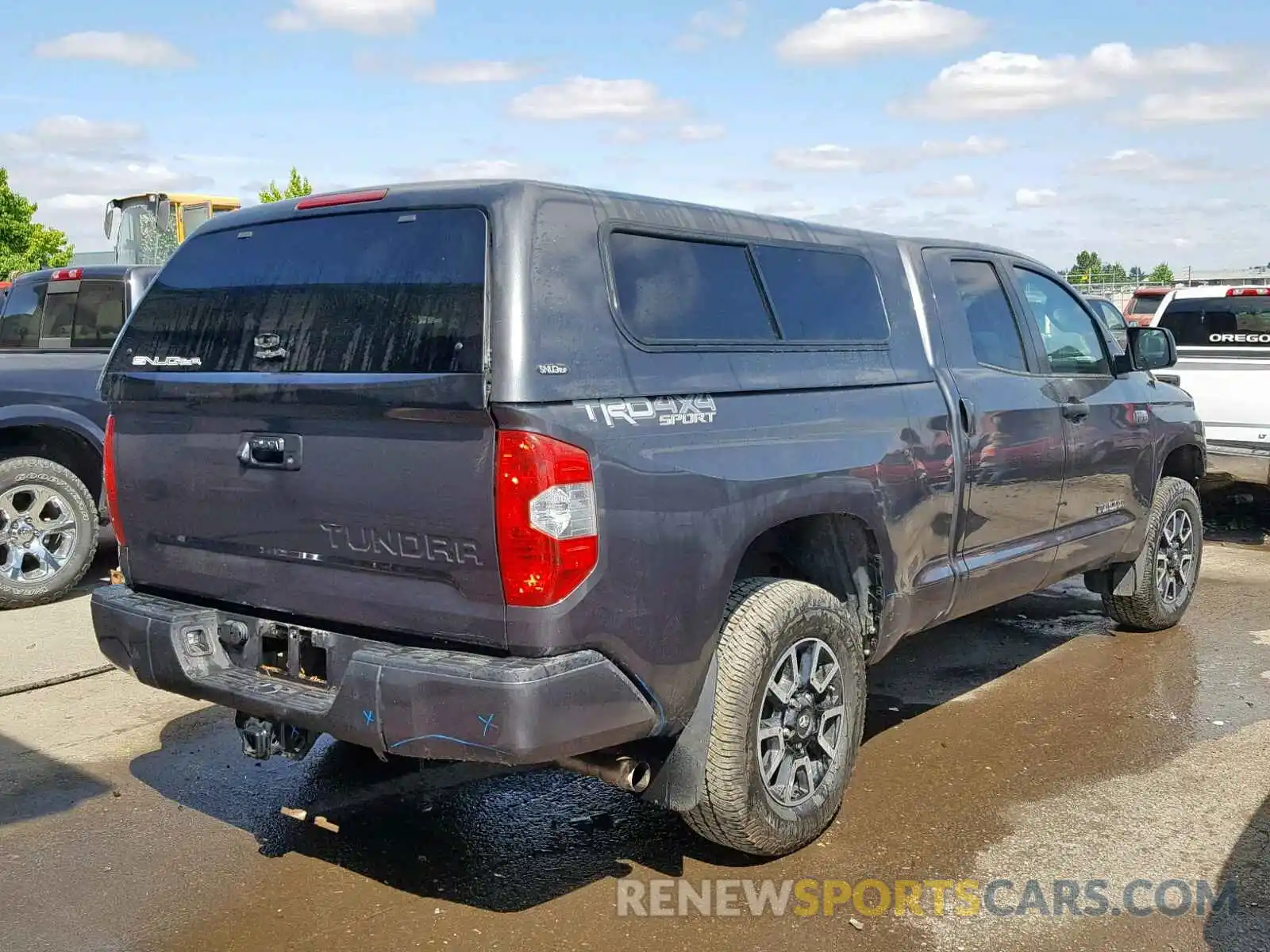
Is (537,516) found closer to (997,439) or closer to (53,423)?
(997,439)

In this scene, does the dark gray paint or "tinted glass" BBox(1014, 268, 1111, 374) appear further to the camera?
"tinted glass" BBox(1014, 268, 1111, 374)

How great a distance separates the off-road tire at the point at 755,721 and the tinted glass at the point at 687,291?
2.64 ft

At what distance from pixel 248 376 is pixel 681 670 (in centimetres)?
149

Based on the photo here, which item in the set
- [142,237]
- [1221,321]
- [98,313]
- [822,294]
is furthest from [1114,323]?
[142,237]

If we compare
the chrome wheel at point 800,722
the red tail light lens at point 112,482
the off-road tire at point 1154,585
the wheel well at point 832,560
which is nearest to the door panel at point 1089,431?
the off-road tire at point 1154,585

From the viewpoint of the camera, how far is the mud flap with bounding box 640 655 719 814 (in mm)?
3473

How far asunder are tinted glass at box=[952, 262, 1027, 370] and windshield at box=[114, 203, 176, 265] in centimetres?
1696

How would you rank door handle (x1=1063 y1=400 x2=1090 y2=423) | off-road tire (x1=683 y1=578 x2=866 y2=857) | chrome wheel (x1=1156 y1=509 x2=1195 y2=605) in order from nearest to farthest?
off-road tire (x1=683 y1=578 x2=866 y2=857), door handle (x1=1063 y1=400 x2=1090 y2=423), chrome wheel (x1=1156 y1=509 x2=1195 y2=605)

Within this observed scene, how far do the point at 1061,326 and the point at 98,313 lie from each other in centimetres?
584

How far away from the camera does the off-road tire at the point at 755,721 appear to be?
3.50 meters

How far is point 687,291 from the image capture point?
367 centimetres

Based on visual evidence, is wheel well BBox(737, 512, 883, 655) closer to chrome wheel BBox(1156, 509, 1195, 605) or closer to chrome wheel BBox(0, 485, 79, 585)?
chrome wheel BBox(1156, 509, 1195, 605)

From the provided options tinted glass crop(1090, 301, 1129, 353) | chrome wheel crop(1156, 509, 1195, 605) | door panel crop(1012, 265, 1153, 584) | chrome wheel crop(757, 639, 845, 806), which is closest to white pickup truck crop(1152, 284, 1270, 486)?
tinted glass crop(1090, 301, 1129, 353)

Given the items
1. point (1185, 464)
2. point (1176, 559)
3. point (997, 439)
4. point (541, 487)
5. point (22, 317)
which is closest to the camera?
point (541, 487)
